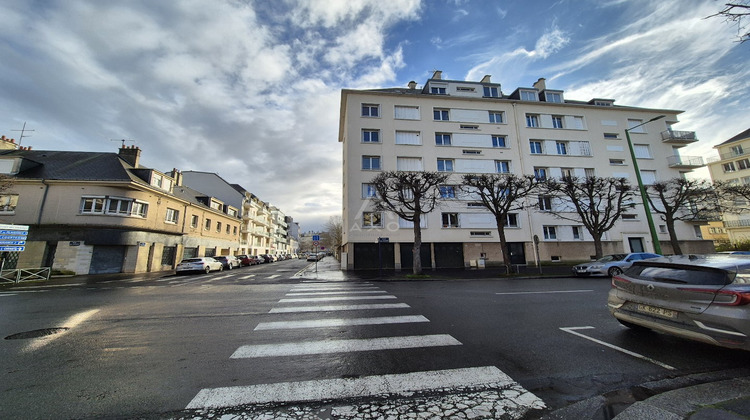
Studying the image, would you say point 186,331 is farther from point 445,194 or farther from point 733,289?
point 445,194

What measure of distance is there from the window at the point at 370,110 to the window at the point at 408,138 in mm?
2966

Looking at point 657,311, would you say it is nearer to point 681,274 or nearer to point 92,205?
point 681,274

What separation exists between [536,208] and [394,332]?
91.4ft

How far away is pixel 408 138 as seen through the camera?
27969 millimetres

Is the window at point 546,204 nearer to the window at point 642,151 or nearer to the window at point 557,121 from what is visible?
the window at point 557,121

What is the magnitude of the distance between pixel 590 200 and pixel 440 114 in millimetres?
15621

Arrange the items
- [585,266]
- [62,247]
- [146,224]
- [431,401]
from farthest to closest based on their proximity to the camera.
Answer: [146,224] → [62,247] → [585,266] → [431,401]

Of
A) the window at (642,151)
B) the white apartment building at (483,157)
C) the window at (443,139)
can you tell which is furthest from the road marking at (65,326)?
the window at (642,151)

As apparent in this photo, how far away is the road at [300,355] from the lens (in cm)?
308

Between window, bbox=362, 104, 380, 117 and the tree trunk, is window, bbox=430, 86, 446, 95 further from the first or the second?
the tree trunk

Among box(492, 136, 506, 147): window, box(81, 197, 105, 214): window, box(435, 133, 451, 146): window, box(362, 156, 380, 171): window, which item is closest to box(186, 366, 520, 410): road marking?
box(362, 156, 380, 171): window

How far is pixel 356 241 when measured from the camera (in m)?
25.1

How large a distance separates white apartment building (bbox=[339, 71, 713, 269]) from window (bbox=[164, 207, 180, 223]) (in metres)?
16.7

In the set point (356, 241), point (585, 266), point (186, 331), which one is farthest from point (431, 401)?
point (356, 241)
